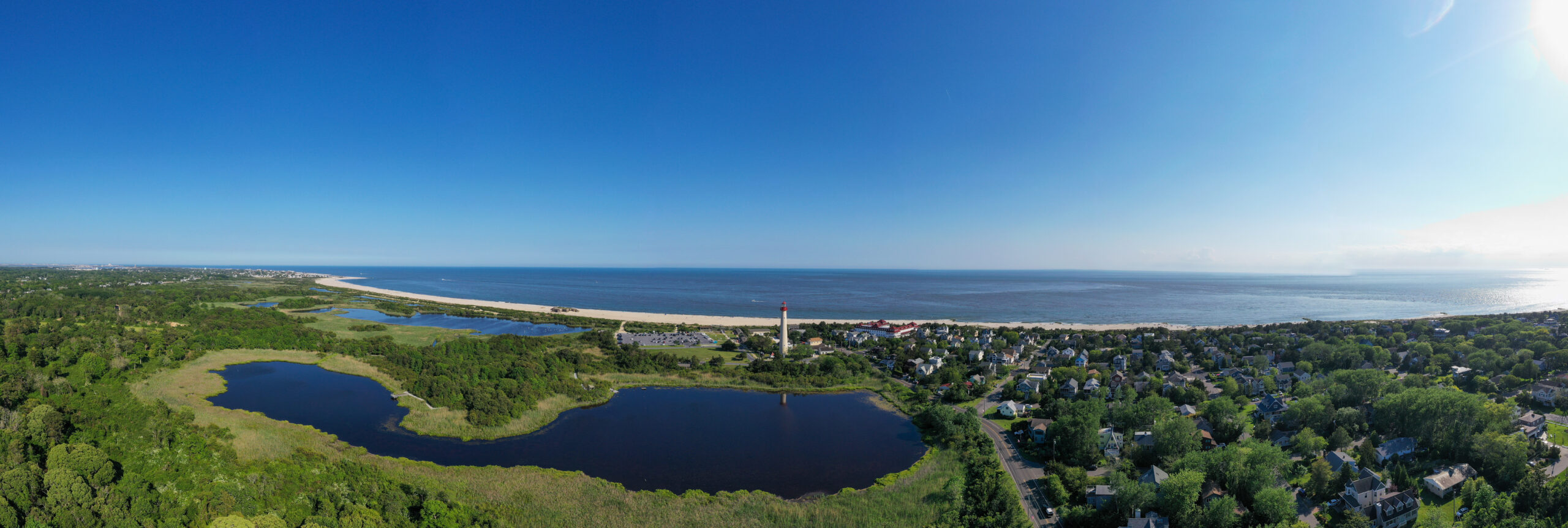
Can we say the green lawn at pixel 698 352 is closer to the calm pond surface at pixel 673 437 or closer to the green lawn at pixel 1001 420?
the calm pond surface at pixel 673 437

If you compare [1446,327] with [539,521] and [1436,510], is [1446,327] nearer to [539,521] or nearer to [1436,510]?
[1436,510]

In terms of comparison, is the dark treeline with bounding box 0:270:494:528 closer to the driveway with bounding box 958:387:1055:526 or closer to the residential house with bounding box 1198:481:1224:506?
the driveway with bounding box 958:387:1055:526

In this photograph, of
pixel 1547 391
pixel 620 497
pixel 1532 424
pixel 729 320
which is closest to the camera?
pixel 620 497

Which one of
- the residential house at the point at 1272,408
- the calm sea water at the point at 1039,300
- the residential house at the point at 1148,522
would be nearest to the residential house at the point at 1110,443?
the residential house at the point at 1148,522

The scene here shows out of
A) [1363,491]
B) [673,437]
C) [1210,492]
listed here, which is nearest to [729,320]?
[673,437]

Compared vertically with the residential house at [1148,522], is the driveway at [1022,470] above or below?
below

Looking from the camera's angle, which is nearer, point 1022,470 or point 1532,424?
point 1022,470

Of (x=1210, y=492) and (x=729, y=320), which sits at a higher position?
(x=729, y=320)

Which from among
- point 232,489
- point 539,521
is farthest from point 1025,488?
point 232,489

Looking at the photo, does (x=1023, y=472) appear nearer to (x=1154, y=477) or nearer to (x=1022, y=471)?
(x=1022, y=471)
